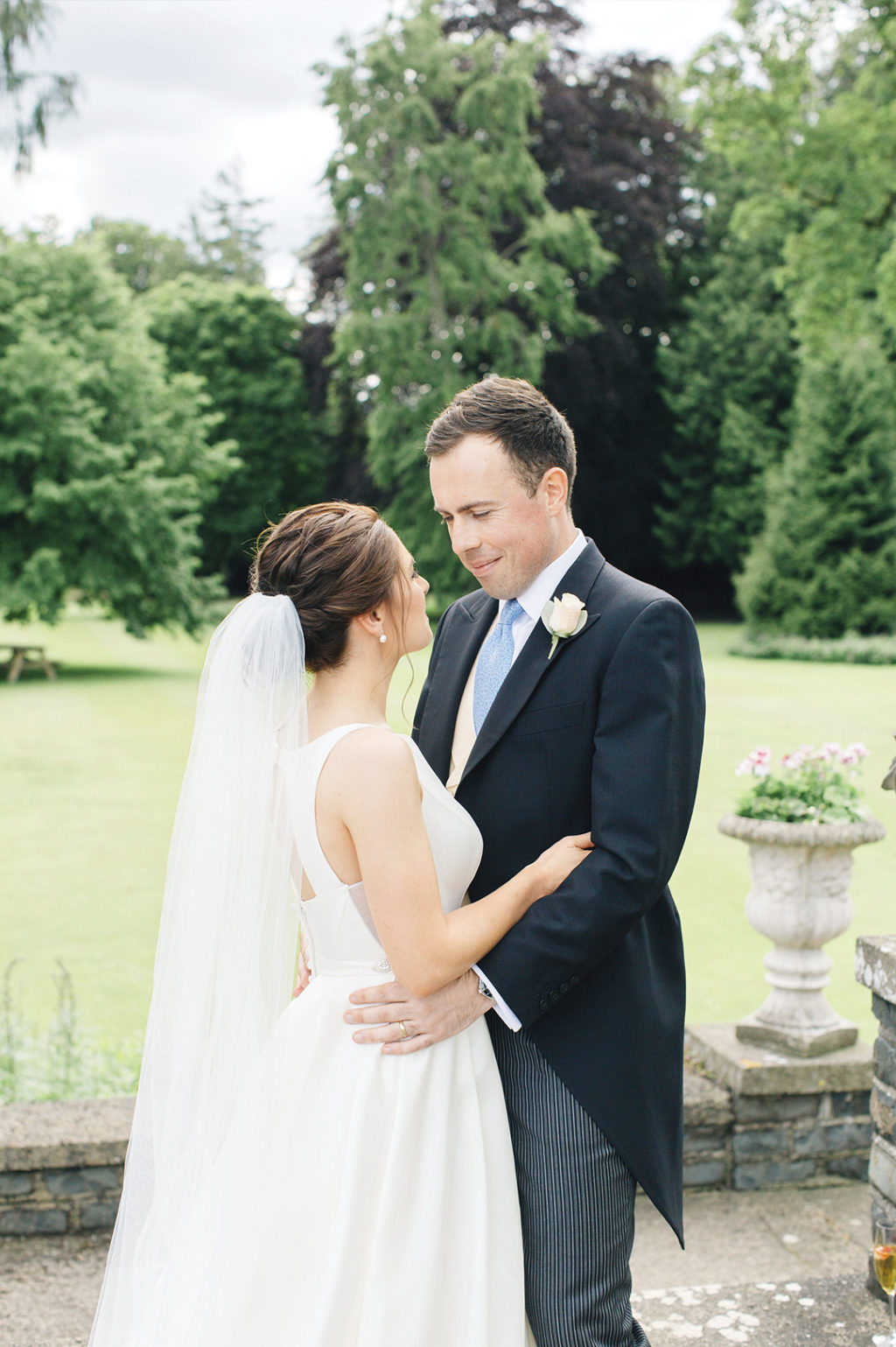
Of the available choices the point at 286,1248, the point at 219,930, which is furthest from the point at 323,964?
the point at 286,1248

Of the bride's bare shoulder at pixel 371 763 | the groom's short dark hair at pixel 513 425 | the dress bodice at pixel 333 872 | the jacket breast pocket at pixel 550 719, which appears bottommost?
the dress bodice at pixel 333 872

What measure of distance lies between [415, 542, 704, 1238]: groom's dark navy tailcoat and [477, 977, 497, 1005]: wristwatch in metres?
0.03

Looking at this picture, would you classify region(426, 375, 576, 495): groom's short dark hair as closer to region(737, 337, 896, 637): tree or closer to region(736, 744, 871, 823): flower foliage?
region(736, 744, 871, 823): flower foliage

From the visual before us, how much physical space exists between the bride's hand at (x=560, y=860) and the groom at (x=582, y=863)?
0.05 m

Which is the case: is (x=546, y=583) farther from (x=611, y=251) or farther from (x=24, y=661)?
(x=611, y=251)

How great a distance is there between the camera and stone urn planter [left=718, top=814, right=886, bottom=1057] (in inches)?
154

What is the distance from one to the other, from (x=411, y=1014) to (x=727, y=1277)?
201cm

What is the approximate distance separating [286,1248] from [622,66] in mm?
28246

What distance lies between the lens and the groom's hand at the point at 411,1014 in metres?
1.96

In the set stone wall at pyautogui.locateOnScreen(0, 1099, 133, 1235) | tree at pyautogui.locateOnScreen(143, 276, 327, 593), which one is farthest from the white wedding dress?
tree at pyautogui.locateOnScreen(143, 276, 327, 593)

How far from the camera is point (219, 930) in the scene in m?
2.12

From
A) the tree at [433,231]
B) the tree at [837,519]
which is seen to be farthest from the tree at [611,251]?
the tree at [837,519]

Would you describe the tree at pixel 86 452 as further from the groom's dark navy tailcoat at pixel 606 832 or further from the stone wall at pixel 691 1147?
the groom's dark navy tailcoat at pixel 606 832

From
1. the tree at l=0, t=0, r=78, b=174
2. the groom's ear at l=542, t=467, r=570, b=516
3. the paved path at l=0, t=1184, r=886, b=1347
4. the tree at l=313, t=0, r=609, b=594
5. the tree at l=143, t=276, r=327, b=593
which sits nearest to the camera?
the groom's ear at l=542, t=467, r=570, b=516
